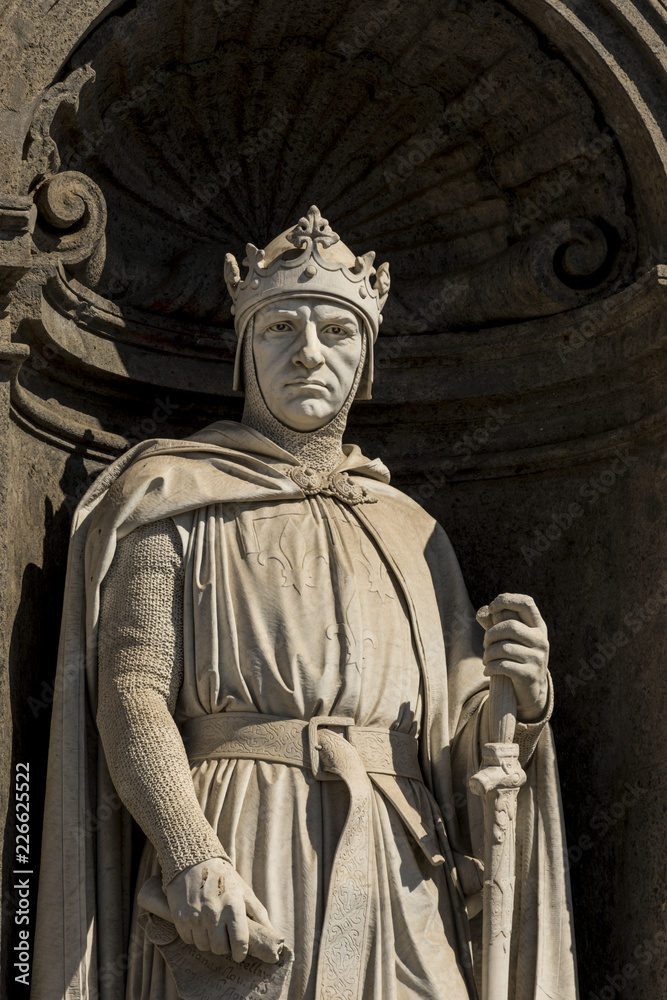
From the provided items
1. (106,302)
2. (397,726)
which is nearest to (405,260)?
(106,302)

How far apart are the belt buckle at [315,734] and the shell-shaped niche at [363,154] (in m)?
1.84

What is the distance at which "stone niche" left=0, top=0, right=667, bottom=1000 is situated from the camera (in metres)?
6.04

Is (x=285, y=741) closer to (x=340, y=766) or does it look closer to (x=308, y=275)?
(x=340, y=766)

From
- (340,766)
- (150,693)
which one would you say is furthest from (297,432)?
(340,766)

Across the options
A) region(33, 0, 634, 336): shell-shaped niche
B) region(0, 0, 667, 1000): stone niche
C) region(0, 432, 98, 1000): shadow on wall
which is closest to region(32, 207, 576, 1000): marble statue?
region(0, 432, 98, 1000): shadow on wall

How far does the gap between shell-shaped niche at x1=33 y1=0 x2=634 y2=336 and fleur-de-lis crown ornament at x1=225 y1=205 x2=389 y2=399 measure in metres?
0.73

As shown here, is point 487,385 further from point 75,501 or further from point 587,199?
point 75,501

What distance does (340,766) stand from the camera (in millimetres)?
5438

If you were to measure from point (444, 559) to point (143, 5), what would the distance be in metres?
1.97

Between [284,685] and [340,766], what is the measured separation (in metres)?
0.28

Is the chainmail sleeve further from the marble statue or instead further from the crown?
the crown

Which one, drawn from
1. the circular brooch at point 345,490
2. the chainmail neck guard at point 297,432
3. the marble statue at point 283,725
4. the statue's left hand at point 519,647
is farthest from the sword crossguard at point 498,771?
the chainmail neck guard at point 297,432

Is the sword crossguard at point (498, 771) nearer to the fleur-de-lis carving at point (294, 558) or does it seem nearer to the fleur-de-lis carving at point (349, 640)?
the fleur-de-lis carving at point (349, 640)

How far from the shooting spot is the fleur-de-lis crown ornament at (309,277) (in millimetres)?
6000
